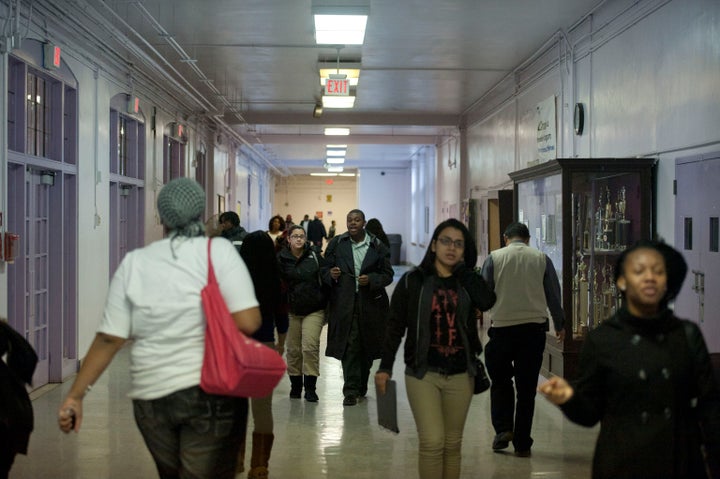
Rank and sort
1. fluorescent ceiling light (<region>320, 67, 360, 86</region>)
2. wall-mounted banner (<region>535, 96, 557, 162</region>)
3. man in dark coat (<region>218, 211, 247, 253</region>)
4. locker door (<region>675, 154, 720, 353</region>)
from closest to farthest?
locker door (<region>675, 154, 720, 353</region>)
man in dark coat (<region>218, 211, 247, 253</region>)
wall-mounted banner (<region>535, 96, 557, 162</region>)
fluorescent ceiling light (<region>320, 67, 360, 86</region>)

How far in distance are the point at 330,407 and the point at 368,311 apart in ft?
2.79

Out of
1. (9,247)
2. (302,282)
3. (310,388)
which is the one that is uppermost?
(9,247)

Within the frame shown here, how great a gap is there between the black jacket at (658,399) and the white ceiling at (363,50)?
18.4ft

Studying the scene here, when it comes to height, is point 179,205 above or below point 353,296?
above

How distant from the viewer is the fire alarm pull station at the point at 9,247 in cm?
646

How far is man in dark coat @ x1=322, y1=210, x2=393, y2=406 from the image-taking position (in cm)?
689

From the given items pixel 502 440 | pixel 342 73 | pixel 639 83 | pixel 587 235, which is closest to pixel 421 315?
pixel 502 440

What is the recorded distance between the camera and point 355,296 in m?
6.93

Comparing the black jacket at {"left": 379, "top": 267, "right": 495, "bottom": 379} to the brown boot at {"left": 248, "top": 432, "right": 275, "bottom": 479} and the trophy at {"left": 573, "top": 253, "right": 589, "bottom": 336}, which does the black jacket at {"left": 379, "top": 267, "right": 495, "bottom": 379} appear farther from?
the trophy at {"left": 573, "top": 253, "right": 589, "bottom": 336}

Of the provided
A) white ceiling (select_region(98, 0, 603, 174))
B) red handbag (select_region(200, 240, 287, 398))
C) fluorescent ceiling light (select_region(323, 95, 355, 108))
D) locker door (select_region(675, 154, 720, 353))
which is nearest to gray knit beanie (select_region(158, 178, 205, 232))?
red handbag (select_region(200, 240, 287, 398))

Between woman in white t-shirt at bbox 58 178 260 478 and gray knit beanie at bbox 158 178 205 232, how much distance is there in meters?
0.09

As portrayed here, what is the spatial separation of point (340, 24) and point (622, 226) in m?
3.14

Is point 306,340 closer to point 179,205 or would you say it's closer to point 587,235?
point 587,235

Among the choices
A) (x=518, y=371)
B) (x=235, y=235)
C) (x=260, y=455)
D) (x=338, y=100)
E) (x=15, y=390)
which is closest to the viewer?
Result: (x=15, y=390)
